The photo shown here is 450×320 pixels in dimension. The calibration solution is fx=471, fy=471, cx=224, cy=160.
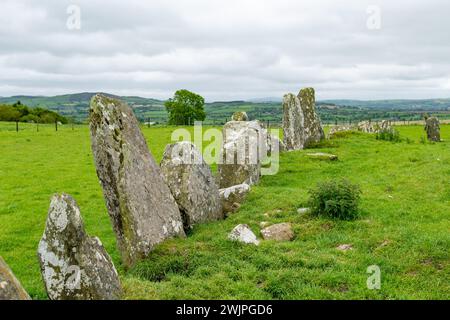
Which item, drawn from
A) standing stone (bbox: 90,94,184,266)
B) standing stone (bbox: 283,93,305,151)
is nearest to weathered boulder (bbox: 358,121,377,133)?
standing stone (bbox: 283,93,305,151)

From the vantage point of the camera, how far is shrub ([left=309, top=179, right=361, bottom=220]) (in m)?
12.8

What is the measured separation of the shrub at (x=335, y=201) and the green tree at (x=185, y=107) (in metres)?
63.9

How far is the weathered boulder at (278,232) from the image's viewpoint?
11914 mm

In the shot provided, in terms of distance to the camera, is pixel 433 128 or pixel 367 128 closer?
pixel 433 128

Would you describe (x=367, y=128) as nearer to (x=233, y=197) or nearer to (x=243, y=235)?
(x=233, y=197)

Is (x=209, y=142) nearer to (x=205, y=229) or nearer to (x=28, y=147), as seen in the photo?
(x=28, y=147)

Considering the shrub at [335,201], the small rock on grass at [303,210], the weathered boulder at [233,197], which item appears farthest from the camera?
the weathered boulder at [233,197]

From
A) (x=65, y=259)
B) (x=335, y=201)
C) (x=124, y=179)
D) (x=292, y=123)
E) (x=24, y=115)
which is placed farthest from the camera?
(x=24, y=115)

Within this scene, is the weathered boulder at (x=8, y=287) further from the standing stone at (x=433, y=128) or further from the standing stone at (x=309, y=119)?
the standing stone at (x=433, y=128)

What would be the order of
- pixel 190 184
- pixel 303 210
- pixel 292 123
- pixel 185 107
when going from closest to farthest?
pixel 190 184
pixel 303 210
pixel 292 123
pixel 185 107

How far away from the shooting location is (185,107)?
79812mm

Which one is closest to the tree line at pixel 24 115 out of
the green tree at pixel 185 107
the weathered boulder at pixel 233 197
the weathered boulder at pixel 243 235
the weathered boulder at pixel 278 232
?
the green tree at pixel 185 107

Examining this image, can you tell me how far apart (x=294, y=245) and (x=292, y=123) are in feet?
58.9

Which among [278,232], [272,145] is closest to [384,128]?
[272,145]
